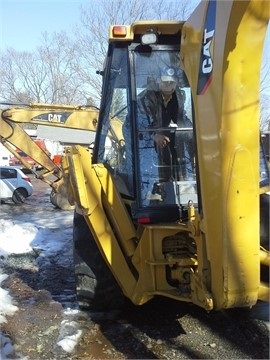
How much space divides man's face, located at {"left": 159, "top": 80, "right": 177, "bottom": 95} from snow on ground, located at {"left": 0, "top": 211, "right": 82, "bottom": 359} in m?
2.31

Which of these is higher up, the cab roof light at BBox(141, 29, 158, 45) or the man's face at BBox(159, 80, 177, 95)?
the cab roof light at BBox(141, 29, 158, 45)

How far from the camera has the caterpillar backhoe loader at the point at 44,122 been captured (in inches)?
400

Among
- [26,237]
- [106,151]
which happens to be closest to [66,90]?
[26,237]

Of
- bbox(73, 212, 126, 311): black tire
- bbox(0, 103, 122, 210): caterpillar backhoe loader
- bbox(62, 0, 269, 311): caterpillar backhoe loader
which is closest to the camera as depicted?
bbox(62, 0, 269, 311): caterpillar backhoe loader

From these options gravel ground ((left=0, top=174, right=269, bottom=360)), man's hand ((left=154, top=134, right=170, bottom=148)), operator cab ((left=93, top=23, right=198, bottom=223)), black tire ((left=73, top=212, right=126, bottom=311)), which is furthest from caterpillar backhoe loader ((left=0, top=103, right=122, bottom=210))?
man's hand ((left=154, top=134, right=170, bottom=148))

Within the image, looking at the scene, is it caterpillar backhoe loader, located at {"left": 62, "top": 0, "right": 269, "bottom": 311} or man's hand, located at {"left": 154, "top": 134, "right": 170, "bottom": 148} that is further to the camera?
man's hand, located at {"left": 154, "top": 134, "right": 170, "bottom": 148}

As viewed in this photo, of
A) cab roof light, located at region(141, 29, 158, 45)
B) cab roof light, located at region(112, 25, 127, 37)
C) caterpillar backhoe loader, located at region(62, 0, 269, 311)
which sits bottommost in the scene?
caterpillar backhoe loader, located at region(62, 0, 269, 311)

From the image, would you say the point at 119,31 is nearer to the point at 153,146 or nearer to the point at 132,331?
the point at 153,146

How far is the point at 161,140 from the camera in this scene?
4227 millimetres

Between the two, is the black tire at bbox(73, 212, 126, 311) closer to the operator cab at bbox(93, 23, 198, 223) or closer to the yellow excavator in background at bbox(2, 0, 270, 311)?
the yellow excavator in background at bbox(2, 0, 270, 311)

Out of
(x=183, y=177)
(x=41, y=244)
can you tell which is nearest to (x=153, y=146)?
(x=183, y=177)

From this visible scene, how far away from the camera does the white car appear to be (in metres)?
15.8

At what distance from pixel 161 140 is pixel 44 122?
6776 mm

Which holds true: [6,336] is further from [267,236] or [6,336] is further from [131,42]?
[131,42]
